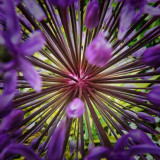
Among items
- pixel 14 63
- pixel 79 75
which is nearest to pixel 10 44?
pixel 14 63

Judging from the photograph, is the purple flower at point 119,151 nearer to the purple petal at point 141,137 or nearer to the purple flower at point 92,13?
the purple petal at point 141,137

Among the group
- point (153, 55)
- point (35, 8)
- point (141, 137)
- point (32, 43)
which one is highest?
point (35, 8)

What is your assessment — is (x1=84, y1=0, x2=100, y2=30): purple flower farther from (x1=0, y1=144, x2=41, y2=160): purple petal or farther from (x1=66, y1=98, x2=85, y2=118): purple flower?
(x1=0, y1=144, x2=41, y2=160): purple petal

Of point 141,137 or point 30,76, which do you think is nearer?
point 30,76

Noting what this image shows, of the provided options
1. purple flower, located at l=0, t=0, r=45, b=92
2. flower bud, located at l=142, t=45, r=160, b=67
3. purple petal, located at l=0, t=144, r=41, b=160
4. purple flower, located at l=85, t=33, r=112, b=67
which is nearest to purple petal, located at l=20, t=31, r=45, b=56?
purple flower, located at l=0, t=0, r=45, b=92

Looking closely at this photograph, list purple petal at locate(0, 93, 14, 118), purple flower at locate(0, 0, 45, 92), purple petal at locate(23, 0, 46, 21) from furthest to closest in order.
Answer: purple petal at locate(23, 0, 46, 21) → purple petal at locate(0, 93, 14, 118) → purple flower at locate(0, 0, 45, 92)

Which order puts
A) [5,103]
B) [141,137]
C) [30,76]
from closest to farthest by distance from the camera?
[30,76]
[5,103]
[141,137]

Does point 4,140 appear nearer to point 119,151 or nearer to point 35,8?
point 119,151

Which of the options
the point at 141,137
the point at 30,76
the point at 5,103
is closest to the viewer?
the point at 30,76

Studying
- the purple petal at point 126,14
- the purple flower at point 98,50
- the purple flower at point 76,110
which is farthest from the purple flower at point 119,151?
the purple petal at point 126,14

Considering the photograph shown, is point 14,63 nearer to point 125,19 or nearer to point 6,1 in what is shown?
point 6,1

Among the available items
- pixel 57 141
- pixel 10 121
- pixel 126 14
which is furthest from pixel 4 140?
pixel 126 14
